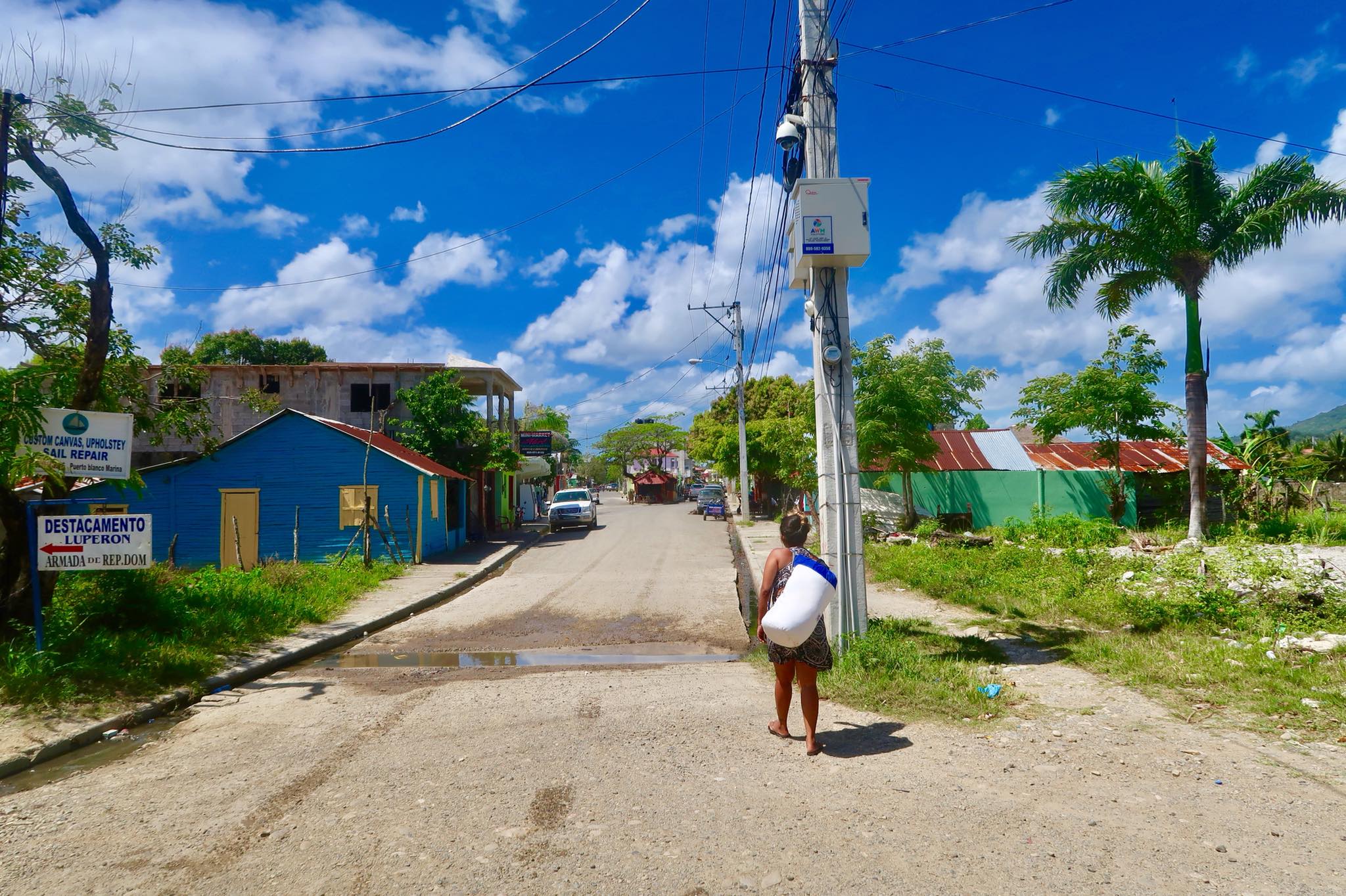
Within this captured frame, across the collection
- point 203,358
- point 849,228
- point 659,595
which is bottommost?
point 659,595

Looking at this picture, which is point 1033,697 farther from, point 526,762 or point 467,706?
point 467,706

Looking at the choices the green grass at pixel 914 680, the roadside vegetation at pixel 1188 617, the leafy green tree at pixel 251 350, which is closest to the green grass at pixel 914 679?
the green grass at pixel 914 680

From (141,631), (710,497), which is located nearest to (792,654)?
(141,631)

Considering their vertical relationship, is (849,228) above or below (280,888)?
above

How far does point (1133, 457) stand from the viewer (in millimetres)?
22672

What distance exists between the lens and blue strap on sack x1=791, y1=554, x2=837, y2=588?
199 inches

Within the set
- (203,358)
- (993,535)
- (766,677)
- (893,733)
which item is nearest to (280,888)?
(893,733)

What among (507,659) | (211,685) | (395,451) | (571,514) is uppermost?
(395,451)

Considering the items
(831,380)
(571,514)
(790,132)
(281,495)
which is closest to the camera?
(831,380)

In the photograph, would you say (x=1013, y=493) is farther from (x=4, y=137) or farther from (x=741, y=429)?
(x=4, y=137)

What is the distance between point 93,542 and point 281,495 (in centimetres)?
1463

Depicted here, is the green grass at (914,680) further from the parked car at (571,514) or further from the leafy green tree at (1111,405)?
the parked car at (571,514)

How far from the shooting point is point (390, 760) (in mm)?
5207

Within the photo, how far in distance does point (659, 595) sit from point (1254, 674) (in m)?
9.17
